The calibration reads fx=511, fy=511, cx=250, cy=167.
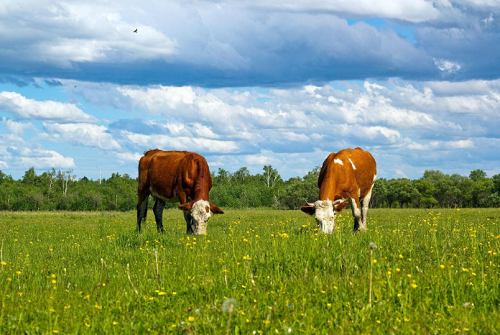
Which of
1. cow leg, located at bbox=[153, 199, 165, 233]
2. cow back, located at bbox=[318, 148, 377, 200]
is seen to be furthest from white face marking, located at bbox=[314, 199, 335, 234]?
cow leg, located at bbox=[153, 199, 165, 233]

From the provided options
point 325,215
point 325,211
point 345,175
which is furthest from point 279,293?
point 345,175

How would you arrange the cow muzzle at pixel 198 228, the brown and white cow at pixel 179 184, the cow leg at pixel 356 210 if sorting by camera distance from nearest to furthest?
the cow muzzle at pixel 198 228
the brown and white cow at pixel 179 184
the cow leg at pixel 356 210

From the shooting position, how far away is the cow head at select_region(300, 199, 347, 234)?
1498cm

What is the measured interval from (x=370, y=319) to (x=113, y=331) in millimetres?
3229

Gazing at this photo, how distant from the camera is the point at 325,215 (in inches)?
601

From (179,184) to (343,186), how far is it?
6.30 meters

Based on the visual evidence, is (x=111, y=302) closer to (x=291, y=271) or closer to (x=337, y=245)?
(x=291, y=271)

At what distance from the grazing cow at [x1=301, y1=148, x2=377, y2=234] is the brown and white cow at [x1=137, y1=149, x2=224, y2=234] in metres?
3.58

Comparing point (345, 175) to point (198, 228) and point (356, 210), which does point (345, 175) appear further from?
point (198, 228)

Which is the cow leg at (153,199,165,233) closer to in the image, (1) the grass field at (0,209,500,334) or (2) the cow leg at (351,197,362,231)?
(2) the cow leg at (351,197,362,231)

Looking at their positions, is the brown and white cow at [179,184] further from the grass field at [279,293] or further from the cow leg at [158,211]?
the grass field at [279,293]

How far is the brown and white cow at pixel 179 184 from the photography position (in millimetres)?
17141

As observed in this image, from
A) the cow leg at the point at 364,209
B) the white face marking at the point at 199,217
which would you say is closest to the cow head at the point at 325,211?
the cow leg at the point at 364,209

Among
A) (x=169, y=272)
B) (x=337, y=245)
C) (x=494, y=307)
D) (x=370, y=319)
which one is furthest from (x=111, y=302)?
(x=494, y=307)
